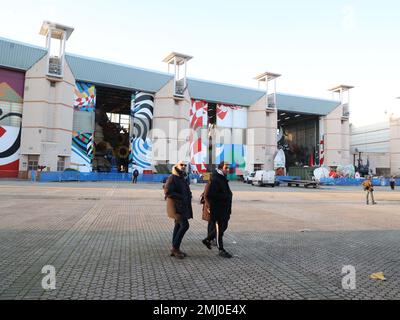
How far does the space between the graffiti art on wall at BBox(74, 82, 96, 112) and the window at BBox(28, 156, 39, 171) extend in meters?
8.27

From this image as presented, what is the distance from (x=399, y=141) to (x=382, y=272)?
70695mm

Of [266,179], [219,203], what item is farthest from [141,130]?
[219,203]

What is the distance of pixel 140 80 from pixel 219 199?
40861 mm

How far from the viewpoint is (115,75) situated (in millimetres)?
42562

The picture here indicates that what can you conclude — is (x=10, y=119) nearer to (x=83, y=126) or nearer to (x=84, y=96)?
(x=83, y=126)

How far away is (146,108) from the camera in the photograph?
150 ft

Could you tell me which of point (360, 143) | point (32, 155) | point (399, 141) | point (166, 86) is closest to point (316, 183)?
point (166, 86)

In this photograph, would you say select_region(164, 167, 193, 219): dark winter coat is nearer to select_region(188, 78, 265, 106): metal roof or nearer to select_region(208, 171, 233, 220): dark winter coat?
select_region(208, 171, 233, 220): dark winter coat

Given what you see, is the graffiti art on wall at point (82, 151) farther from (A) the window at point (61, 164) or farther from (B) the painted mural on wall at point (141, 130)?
(B) the painted mural on wall at point (141, 130)

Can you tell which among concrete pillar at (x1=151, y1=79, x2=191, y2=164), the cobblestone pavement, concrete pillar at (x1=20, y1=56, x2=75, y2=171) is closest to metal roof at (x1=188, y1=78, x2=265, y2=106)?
concrete pillar at (x1=151, y1=79, x2=191, y2=164)

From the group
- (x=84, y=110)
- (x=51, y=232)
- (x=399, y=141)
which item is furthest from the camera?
(x=399, y=141)

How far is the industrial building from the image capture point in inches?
1474
